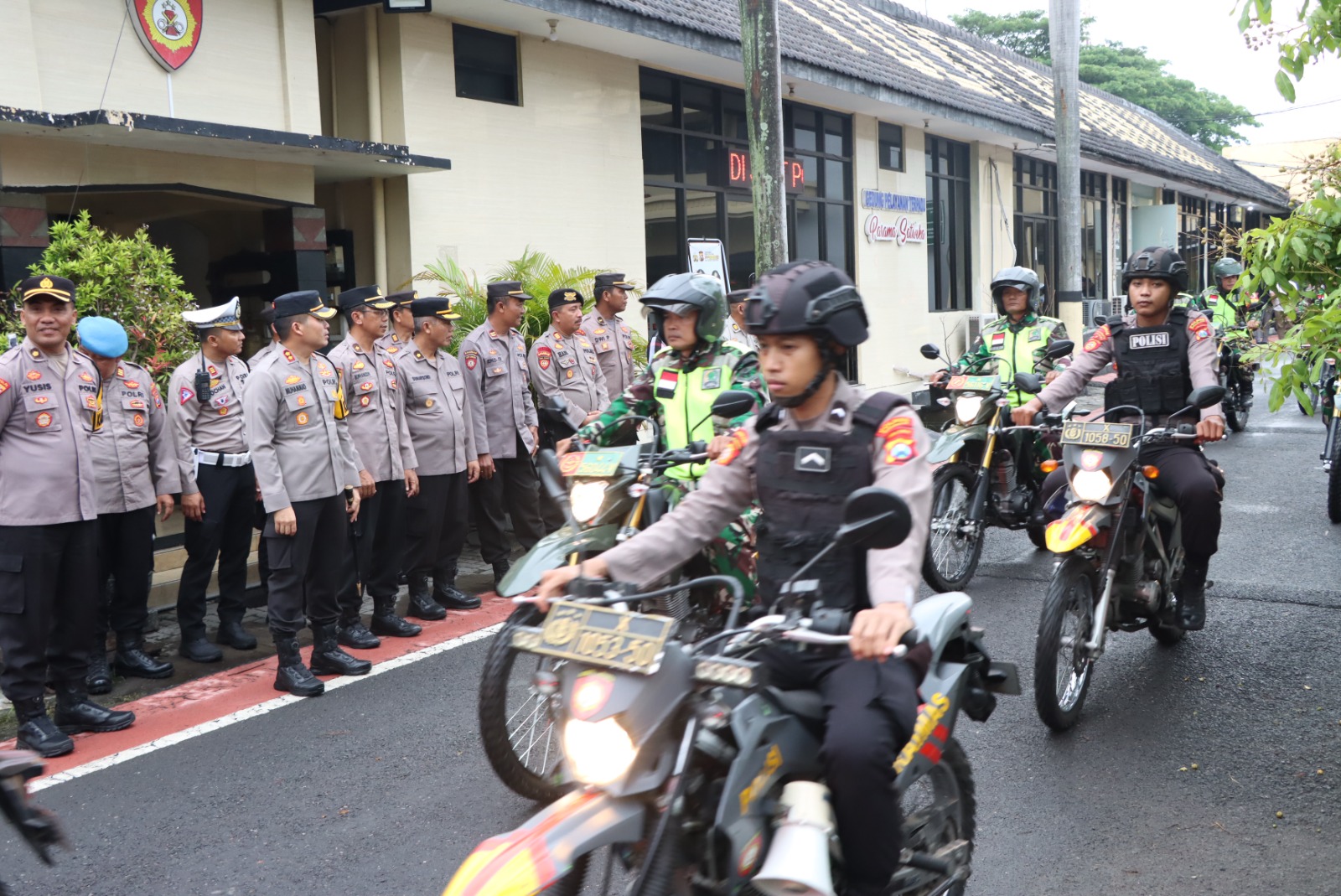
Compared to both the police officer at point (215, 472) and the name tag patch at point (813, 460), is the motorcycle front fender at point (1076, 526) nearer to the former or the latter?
the name tag patch at point (813, 460)

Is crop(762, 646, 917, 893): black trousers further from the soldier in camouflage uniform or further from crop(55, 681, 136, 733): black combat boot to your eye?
crop(55, 681, 136, 733): black combat boot

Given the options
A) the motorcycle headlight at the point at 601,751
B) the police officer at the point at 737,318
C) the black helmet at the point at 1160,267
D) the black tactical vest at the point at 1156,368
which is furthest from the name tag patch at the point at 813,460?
the police officer at the point at 737,318

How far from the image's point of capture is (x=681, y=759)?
259 centimetres

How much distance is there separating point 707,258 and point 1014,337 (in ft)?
12.1

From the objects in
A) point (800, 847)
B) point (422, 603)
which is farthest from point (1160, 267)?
point (422, 603)

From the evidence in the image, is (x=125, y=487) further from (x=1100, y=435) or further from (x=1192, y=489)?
(x=1192, y=489)

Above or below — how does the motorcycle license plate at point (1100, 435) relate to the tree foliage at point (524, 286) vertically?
below

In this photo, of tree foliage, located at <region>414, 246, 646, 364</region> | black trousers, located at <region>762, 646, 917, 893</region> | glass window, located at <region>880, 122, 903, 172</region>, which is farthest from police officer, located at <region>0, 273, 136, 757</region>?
glass window, located at <region>880, 122, 903, 172</region>

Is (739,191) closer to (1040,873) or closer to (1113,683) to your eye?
(1113,683)

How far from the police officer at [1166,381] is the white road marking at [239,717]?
3393mm

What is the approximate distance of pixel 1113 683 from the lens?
5.84 meters

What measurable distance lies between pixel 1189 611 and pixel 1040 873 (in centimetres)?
254

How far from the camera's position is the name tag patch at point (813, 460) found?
10.6 feet

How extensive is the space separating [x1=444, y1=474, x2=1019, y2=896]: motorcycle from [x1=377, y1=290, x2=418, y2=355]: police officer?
4993 mm
